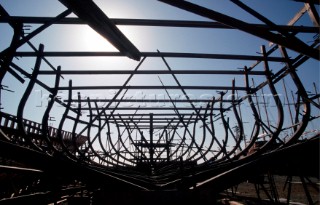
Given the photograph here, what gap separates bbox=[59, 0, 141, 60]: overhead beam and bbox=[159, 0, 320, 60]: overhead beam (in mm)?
991

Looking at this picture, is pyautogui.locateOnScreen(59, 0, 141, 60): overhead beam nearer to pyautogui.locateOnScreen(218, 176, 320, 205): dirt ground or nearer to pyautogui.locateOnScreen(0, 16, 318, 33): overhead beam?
pyautogui.locateOnScreen(0, 16, 318, 33): overhead beam

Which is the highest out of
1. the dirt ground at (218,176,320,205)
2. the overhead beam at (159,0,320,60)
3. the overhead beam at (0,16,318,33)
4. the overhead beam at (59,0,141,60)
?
the overhead beam at (0,16,318,33)

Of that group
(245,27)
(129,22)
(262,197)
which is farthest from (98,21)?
(262,197)

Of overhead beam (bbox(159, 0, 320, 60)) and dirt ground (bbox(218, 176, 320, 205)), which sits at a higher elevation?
overhead beam (bbox(159, 0, 320, 60))

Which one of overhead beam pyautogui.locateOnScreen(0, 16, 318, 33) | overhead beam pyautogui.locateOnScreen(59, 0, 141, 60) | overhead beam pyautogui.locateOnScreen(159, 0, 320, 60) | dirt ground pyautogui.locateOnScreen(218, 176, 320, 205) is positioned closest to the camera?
overhead beam pyautogui.locateOnScreen(159, 0, 320, 60)

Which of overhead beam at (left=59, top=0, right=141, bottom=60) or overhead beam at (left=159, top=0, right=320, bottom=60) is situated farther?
overhead beam at (left=59, top=0, right=141, bottom=60)

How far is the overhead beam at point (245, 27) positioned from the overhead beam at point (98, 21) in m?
0.99

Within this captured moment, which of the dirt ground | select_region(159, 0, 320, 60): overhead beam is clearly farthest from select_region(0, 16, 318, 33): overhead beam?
the dirt ground

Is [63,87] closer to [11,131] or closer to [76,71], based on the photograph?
[76,71]

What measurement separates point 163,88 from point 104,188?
331 cm

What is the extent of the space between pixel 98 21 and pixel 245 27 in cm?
165

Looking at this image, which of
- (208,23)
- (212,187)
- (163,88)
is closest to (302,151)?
(212,187)

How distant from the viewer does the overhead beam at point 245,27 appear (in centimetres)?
191

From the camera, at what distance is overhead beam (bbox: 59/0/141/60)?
7.40 ft
